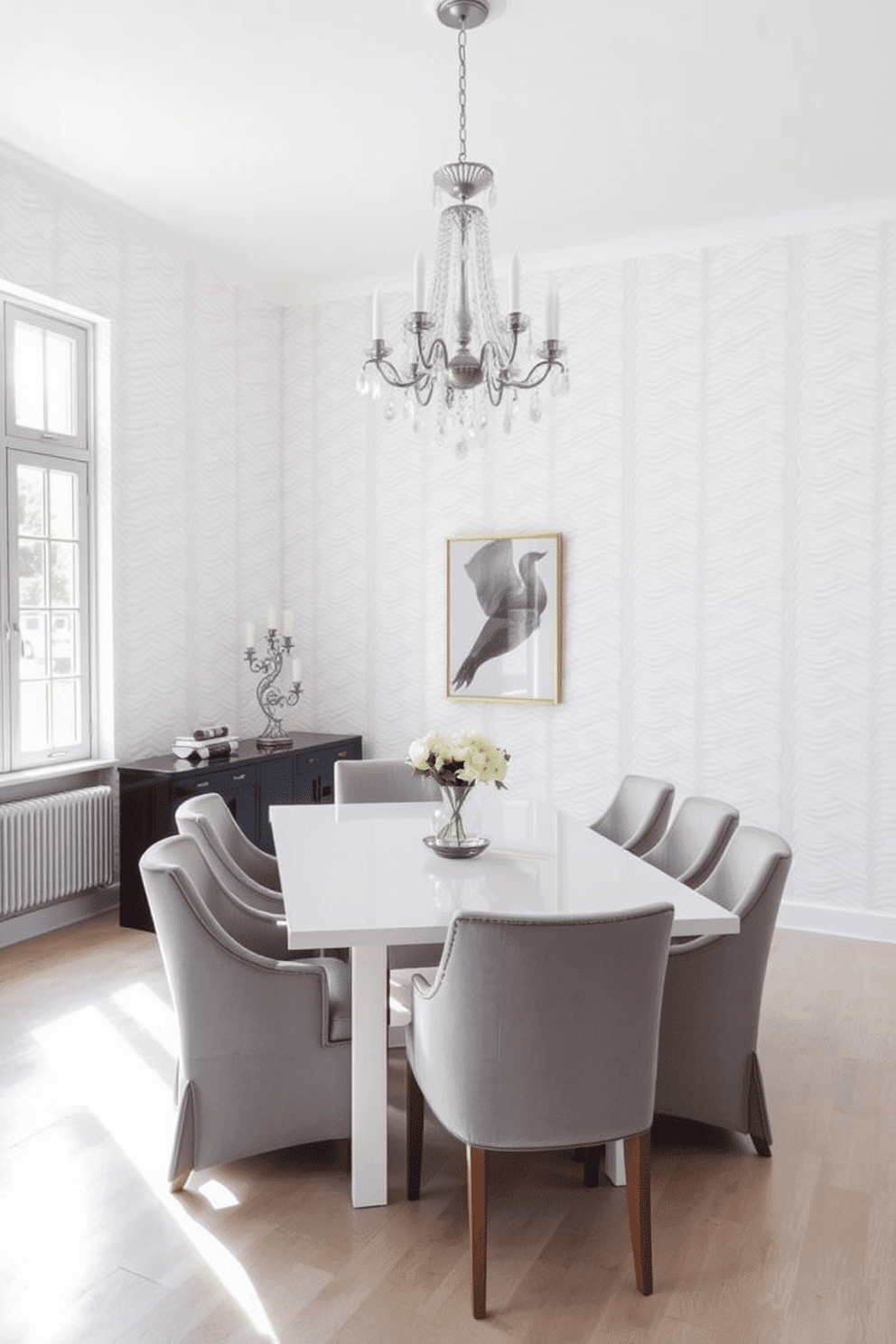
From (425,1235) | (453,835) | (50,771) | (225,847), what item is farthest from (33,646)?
(425,1235)

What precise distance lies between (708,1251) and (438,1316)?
0.66m

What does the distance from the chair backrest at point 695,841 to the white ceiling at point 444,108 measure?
2.59 m

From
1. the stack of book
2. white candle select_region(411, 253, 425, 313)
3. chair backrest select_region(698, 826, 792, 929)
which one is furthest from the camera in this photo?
the stack of book

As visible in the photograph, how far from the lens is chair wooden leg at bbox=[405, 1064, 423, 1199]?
2.49m

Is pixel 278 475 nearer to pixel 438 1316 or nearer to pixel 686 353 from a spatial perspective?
pixel 686 353

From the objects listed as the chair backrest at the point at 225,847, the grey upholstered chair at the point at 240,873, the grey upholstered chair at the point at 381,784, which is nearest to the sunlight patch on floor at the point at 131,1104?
the grey upholstered chair at the point at 240,873

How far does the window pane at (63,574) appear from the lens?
15.8ft

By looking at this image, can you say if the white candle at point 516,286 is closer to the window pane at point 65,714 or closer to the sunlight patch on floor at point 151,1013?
the sunlight patch on floor at point 151,1013

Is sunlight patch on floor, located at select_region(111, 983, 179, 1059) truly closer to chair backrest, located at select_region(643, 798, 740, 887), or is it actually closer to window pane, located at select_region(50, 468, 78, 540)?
chair backrest, located at select_region(643, 798, 740, 887)

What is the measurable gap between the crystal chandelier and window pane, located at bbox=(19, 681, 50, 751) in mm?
2529

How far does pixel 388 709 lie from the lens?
603 centimetres

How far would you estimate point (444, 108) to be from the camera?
12.6 feet

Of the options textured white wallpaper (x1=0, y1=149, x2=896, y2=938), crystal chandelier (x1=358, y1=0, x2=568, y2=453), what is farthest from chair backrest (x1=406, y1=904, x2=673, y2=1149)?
textured white wallpaper (x1=0, y1=149, x2=896, y2=938)

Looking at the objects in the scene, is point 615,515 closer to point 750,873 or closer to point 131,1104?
point 750,873
